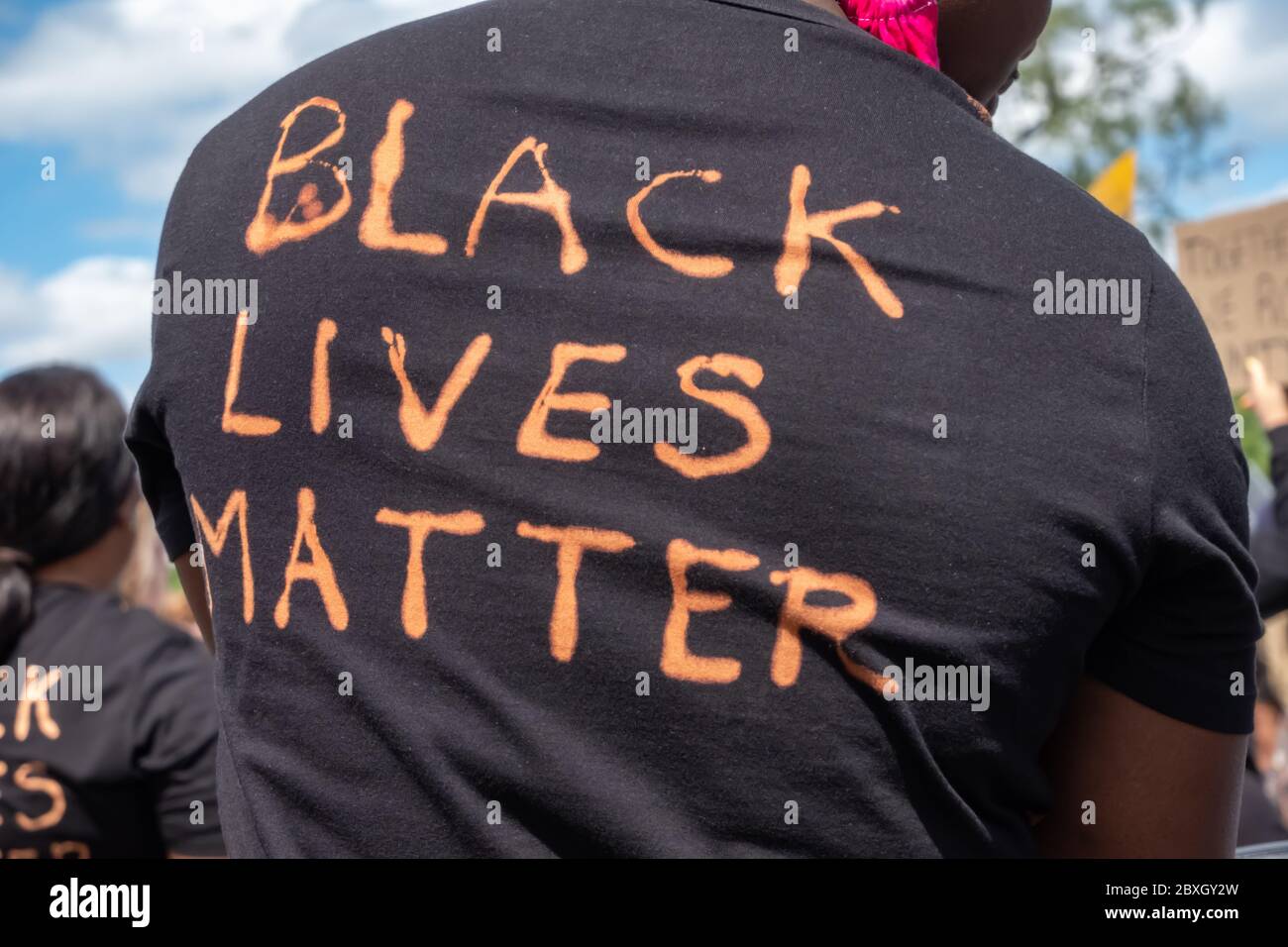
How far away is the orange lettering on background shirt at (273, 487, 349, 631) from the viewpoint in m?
1.24

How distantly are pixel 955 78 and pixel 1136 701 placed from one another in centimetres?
70

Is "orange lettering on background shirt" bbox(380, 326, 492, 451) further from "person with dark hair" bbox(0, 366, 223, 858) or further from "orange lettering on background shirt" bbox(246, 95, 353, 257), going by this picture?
"person with dark hair" bbox(0, 366, 223, 858)

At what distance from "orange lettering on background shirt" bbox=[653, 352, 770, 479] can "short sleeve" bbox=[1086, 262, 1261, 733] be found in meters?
0.34

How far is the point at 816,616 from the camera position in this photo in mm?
1142

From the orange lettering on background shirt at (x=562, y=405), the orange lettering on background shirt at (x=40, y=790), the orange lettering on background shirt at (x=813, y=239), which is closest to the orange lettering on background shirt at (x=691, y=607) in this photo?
the orange lettering on background shirt at (x=562, y=405)

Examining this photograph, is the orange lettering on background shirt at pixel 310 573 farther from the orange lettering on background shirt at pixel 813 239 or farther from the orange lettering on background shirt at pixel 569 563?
the orange lettering on background shirt at pixel 813 239

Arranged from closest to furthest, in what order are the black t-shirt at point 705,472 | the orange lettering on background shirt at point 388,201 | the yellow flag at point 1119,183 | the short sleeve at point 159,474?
1. the black t-shirt at point 705,472
2. the orange lettering on background shirt at point 388,201
3. the short sleeve at point 159,474
4. the yellow flag at point 1119,183

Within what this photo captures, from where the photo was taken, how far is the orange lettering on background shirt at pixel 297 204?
4.30 feet

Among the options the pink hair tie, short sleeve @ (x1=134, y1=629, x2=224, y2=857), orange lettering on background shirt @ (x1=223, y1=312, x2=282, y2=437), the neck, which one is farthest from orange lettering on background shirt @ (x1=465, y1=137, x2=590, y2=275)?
the neck

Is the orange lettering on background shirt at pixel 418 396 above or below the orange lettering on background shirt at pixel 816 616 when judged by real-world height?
above

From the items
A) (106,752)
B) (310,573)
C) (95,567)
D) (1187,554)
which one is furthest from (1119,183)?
(310,573)

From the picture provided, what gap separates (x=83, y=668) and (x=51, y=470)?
0.51 metres

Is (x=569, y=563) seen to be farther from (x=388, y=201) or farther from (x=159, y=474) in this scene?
(x=159, y=474)

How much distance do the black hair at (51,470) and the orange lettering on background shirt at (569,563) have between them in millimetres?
2231
